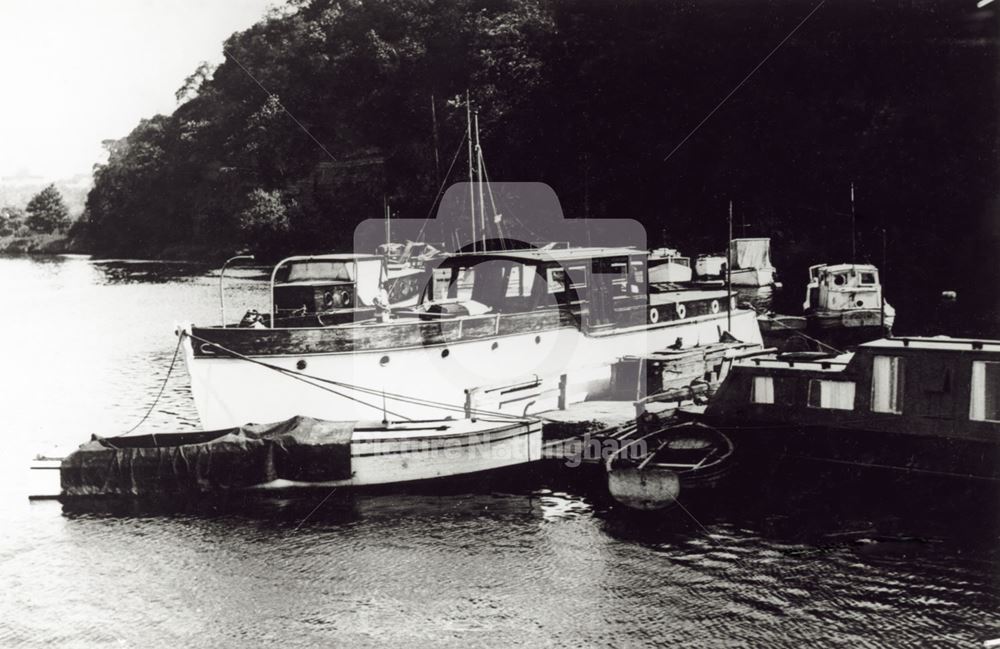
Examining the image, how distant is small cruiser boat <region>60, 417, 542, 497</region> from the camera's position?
676 inches

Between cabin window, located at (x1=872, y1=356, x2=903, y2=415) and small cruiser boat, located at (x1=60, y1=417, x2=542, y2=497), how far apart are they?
814 cm

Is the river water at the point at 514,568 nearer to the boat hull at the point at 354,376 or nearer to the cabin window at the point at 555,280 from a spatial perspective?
the boat hull at the point at 354,376

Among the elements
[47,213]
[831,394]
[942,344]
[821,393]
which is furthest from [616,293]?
[47,213]

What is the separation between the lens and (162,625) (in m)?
12.7

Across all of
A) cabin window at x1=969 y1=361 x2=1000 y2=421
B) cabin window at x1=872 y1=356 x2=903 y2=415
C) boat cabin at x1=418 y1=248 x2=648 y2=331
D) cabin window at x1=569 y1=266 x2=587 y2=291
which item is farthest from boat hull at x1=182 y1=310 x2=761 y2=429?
cabin window at x1=969 y1=361 x2=1000 y2=421

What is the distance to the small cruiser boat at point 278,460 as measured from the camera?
17172mm

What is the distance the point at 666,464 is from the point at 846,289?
21.6 metres

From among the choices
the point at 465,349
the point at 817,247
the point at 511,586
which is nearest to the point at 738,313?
the point at 465,349

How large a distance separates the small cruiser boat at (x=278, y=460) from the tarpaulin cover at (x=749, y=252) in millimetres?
29612

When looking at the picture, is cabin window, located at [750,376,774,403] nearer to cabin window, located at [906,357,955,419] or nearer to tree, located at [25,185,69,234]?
cabin window, located at [906,357,955,419]

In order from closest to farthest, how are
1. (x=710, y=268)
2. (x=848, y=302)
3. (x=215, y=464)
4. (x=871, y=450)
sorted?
1. (x=871, y=450)
2. (x=215, y=464)
3. (x=848, y=302)
4. (x=710, y=268)

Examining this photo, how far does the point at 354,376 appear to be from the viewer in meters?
19.8

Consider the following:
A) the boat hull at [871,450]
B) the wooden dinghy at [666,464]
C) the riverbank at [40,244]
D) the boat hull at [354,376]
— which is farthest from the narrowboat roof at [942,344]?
the riverbank at [40,244]

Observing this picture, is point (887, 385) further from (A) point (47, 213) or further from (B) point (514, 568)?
(A) point (47, 213)
